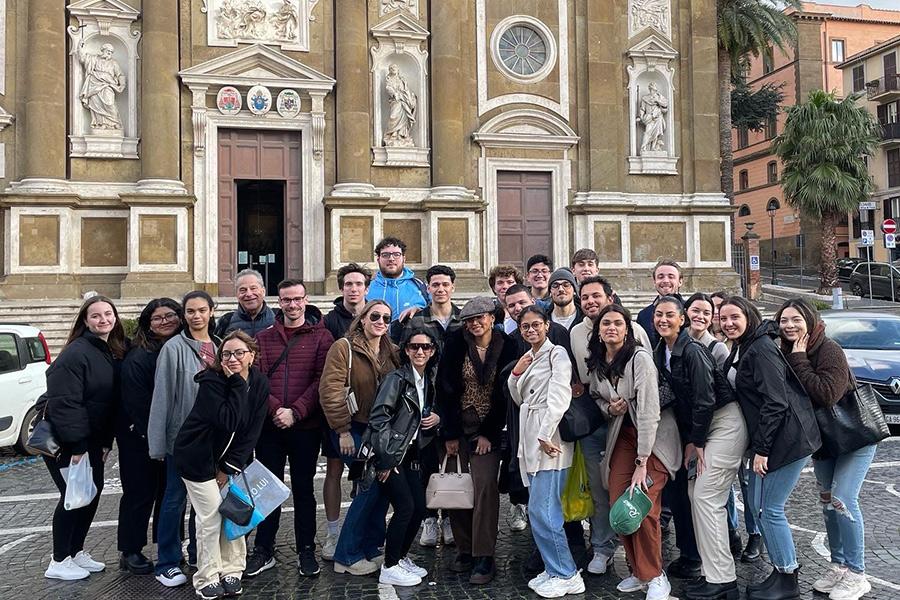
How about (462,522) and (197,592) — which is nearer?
(197,592)

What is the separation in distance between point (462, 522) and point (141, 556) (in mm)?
2366

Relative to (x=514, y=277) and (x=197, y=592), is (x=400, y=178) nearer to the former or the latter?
(x=514, y=277)

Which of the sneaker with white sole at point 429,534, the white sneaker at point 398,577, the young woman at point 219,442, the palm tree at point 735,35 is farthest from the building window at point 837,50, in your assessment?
the young woman at point 219,442

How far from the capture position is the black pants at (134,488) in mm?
5449

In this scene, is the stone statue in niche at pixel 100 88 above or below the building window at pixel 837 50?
below

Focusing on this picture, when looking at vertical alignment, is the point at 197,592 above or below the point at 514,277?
below

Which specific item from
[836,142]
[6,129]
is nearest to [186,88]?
[6,129]

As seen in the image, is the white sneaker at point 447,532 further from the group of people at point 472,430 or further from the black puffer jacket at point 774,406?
the black puffer jacket at point 774,406

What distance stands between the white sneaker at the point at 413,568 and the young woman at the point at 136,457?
185cm

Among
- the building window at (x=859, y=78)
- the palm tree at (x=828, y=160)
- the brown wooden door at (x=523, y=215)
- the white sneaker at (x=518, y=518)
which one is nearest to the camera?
the white sneaker at (x=518, y=518)

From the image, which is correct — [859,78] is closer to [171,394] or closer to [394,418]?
[394,418]

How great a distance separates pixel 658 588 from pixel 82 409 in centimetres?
409

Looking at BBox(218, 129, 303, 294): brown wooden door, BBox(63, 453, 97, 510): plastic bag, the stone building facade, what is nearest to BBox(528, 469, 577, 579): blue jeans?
BBox(63, 453, 97, 510): plastic bag

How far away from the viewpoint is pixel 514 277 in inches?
280
